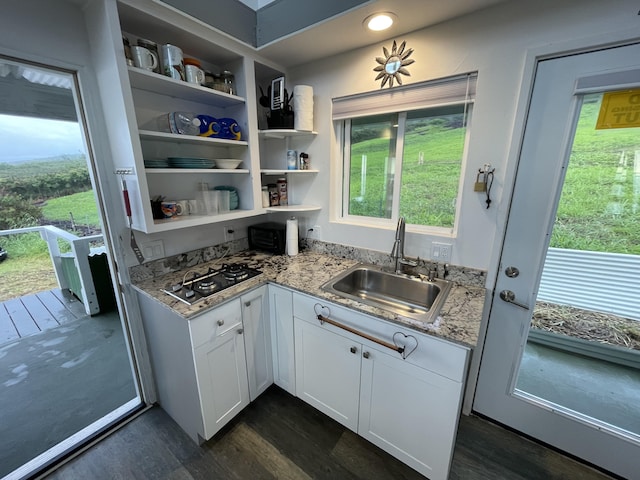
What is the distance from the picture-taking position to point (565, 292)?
4.19 feet

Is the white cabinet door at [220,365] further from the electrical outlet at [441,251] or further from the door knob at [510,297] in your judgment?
the door knob at [510,297]

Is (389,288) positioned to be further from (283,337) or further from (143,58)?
(143,58)

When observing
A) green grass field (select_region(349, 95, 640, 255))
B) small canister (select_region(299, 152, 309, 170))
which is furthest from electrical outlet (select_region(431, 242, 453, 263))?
small canister (select_region(299, 152, 309, 170))

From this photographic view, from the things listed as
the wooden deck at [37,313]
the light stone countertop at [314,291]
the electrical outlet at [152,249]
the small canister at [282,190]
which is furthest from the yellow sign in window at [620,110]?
the wooden deck at [37,313]

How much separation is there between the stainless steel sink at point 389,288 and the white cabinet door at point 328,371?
28 cm

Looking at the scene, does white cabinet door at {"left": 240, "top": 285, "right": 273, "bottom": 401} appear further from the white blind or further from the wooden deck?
the wooden deck

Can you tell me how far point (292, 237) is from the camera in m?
1.99

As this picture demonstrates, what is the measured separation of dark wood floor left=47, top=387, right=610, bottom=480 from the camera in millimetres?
1316

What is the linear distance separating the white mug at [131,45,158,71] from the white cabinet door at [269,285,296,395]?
133 centimetres

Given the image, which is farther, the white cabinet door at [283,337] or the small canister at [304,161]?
the small canister at [304,161]

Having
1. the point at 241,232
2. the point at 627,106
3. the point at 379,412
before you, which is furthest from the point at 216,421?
the point at 627,106

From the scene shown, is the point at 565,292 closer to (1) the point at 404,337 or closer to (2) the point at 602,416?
(2) the point at 602,416

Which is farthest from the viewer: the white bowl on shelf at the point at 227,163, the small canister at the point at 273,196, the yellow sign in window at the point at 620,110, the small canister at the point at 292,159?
the small canister at the point at 273,196

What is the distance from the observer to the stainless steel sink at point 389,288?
4.89 feet
